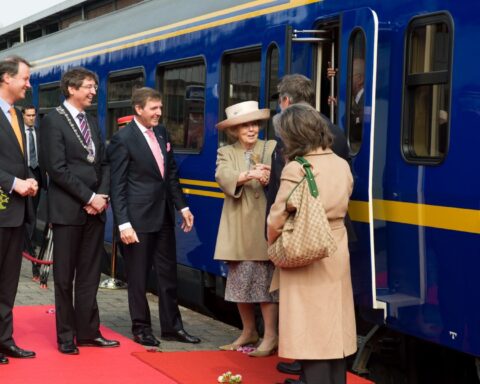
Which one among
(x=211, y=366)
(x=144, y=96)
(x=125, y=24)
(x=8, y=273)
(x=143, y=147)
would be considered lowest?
(x=211, y=366)

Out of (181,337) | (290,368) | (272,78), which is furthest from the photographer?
(272,78)

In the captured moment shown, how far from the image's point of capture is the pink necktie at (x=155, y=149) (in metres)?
7.67

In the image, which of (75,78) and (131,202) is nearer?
(75,78)

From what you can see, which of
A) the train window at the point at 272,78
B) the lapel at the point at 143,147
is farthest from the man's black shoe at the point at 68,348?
the train window at the point at 272,78

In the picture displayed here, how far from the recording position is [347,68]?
6797 mm

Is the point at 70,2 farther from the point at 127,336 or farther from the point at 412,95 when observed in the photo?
the point at 412,95

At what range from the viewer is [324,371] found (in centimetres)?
561

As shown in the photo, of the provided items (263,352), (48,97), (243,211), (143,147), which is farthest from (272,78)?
(48,97)

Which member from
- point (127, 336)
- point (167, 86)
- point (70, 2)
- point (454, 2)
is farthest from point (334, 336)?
point (70, 2)

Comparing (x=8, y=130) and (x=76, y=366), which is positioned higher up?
(x=8, y=130)

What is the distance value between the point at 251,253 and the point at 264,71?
174 cm

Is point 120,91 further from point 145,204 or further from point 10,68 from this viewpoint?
point 10,68

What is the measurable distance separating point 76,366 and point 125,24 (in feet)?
19.0

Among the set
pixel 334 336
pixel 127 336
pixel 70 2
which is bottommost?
pixel 127 336
